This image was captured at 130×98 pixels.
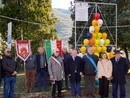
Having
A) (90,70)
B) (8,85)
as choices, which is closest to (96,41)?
(90,70)

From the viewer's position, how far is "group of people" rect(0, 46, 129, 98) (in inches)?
456

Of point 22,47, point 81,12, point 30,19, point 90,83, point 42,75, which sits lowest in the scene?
point 90,83

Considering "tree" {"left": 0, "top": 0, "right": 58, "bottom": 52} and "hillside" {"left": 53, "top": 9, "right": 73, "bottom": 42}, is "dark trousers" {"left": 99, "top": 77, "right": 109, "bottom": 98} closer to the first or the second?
"hillside" {"left": 53, "top": 9, "right": 73, "bottom": 42}

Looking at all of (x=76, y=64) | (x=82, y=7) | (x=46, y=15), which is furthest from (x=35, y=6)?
(x=76, y=64)

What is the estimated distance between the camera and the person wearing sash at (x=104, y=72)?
39.0 feet

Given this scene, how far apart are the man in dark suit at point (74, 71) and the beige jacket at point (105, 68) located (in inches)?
31.5

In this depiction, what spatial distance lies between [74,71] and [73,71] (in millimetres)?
35

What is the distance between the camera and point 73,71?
41.3 ft

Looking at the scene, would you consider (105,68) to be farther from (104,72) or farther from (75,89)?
(75,89)

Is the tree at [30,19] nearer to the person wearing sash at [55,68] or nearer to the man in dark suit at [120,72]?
the person wearing sash at [55,68]

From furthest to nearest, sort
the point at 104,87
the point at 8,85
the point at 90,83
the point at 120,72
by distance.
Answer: the point at 90,83
the point at 104,87
the point at 8,85
the point at 120,72

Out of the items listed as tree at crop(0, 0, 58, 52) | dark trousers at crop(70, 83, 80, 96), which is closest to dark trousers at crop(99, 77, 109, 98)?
dark trousers at crop(70, 83, 80, 96)

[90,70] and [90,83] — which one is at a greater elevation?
[90,70]

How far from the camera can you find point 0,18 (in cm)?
3275
